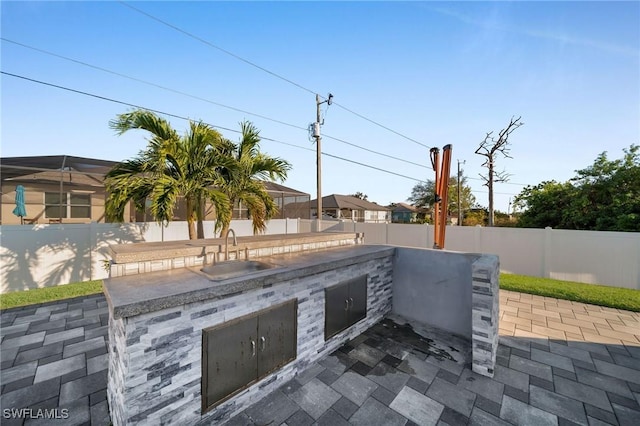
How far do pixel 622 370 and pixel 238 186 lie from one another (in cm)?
639

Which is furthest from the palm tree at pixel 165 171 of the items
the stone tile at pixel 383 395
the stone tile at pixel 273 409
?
the stone tile at pixel 383 395

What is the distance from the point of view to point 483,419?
227cm

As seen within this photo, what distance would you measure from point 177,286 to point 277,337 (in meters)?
1.20

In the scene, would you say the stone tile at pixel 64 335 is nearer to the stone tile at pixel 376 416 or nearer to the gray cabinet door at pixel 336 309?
the gray cabinet door at pixel 336 309

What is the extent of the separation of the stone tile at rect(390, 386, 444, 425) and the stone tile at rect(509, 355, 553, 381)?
1.49 m

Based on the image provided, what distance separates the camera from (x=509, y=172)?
1179 cm

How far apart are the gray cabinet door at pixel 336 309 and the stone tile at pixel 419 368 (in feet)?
2.96

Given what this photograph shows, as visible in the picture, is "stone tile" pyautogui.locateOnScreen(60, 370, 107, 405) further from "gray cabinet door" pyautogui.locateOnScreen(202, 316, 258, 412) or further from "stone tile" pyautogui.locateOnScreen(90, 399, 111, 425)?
"gray cabinet door" pyautogui.locateOnScreen(202, 316, 258, 412)

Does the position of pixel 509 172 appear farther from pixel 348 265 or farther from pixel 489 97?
pixel 348 265

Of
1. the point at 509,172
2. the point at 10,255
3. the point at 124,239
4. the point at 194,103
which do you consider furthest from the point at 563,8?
the point at 10,255

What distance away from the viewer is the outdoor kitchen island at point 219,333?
1.78 m

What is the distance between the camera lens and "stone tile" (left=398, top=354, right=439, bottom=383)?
2910 millimetres

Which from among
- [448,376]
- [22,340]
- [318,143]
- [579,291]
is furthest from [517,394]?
[318,143]

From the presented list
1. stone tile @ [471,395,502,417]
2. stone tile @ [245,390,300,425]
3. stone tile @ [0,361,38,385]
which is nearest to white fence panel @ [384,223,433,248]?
stone tile @ [471,395,502,417]
